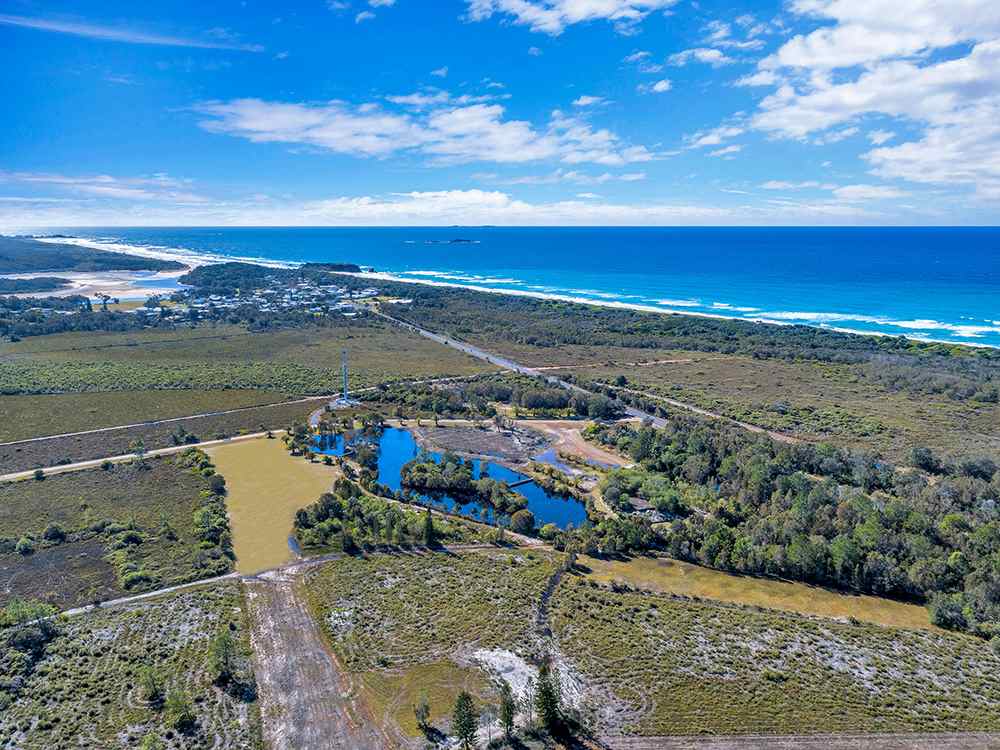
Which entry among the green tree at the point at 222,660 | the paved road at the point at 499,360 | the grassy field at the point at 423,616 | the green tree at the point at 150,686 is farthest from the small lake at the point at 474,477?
the green tree at the point at 150,686

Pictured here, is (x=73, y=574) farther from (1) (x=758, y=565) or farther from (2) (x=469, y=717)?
(1) (x=758, y=565)

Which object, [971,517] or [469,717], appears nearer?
[469,717]

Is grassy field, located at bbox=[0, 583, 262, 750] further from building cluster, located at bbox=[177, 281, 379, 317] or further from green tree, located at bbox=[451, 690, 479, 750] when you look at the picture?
building cluster, located at bbox=[177, 281, 379, 317]

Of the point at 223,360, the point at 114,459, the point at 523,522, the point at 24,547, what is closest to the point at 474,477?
the point at 523,522

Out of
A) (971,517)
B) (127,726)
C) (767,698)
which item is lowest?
(127,726)

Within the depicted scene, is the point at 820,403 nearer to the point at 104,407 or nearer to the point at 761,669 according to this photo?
the point at 761,669

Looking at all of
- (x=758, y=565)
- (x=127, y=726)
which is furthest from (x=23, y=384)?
(x=758, y=565)

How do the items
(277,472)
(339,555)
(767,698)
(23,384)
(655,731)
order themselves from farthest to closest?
(23,384) → (277,472) → (339,555) → (767,698) → (655,731)
